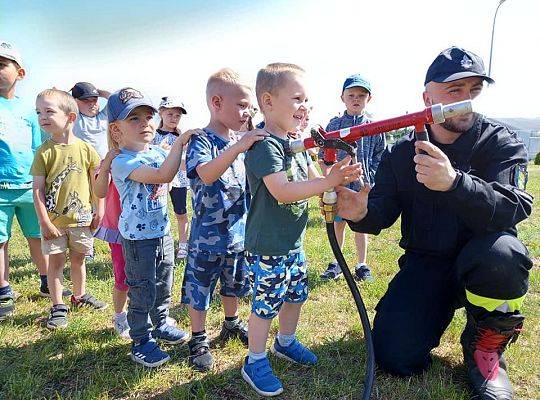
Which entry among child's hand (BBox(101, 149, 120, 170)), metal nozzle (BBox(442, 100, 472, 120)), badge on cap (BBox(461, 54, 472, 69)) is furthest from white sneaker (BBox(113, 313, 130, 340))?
badge on cap (BBox(461, 54, 472, 69))

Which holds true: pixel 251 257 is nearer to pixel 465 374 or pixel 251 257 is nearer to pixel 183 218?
pixel 465 374

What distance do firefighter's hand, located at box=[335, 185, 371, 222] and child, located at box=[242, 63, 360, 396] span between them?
0.80 feet

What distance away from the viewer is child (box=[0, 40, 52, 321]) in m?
3.69

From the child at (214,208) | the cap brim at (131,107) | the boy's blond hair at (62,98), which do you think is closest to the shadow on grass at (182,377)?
the child at (214,208)

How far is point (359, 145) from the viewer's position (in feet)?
15.0

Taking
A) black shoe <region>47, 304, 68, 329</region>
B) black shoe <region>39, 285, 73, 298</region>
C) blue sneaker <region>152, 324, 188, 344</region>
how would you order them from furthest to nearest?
black shoe <region>39, 285, 73, 298</region>, black shoe <region>47, 304, 68, 329</region>, blue sneaker <region>152, 324, 188, 344</region>

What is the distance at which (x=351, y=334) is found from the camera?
319 centimetres

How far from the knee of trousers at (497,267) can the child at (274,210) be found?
996mm

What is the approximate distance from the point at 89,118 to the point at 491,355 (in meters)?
5.24

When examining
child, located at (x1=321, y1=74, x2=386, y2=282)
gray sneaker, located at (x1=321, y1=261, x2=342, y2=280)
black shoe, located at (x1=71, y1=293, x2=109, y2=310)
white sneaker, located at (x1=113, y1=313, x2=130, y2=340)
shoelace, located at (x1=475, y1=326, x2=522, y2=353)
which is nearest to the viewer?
shoelace, located at (x1=475, y1=326, x2=522, y2=353)

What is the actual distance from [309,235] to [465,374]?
3894 mm

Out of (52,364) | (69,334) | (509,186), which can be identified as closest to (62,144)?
(69,334)

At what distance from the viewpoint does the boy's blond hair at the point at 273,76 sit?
238cm

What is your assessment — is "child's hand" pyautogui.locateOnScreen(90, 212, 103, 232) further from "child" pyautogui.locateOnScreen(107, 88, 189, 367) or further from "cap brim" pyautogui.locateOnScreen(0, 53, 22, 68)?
"cap brim" pyautogui.locateOnScreen(0, 53, 22, 68)
